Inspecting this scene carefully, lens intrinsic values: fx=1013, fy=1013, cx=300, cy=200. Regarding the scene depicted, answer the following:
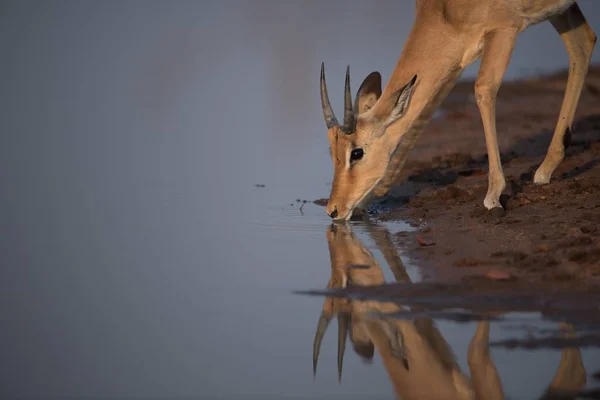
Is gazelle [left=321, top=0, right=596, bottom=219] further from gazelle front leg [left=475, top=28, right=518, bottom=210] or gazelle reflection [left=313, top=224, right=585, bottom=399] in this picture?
gazelle reflection [left=313, top=224, right=585, bottom=399]


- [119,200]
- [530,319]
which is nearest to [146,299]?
[530,319]

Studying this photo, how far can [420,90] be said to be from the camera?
8602 mm

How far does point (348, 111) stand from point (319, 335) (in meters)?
3.70

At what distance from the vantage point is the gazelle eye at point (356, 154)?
838 cm

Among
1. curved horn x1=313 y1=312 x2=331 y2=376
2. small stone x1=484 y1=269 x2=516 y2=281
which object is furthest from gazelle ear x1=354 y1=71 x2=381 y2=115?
curved horn x1=313 y1=312 x2=331 y2=376

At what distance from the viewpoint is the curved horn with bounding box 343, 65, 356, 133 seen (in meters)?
7.98

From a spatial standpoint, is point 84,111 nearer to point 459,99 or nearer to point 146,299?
point 459,99

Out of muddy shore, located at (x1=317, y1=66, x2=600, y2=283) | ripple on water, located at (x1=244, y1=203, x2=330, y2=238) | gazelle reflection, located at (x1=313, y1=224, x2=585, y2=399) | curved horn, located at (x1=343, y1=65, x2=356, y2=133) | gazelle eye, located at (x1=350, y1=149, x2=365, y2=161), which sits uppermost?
curved horn, located at (x1=343, y1=65, x2=356, y2=133)

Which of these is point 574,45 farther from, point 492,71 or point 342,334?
point 342,334

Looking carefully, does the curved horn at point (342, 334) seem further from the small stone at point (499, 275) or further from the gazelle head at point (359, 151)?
the gazelle head at point (359, 151)

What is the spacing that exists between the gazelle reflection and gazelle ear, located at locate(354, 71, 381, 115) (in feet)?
12.3

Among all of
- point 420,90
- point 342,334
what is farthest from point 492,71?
point 342,334

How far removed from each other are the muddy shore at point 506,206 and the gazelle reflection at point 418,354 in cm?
88

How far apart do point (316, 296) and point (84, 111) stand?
12.9 metres
